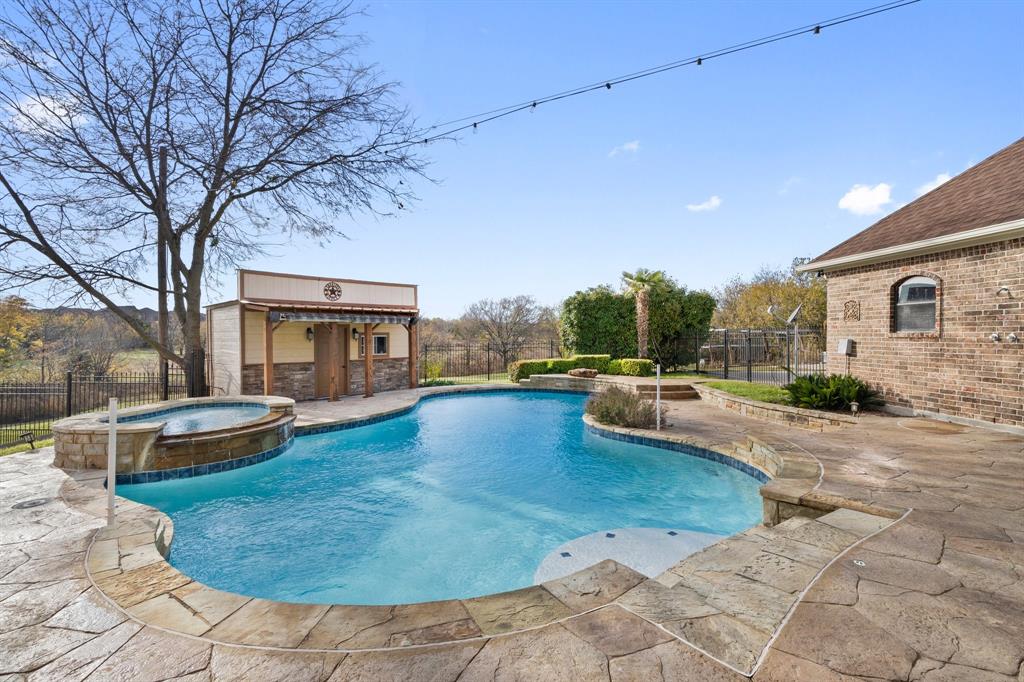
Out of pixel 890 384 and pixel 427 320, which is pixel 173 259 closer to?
pixel 890 384

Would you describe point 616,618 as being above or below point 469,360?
below

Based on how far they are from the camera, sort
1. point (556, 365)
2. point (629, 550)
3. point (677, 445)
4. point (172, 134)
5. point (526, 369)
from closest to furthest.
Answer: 1. point (629, 550)
2. point (677, 445)
3. point (172, 134)
4. point (526, 369)
5. point (556, 365)

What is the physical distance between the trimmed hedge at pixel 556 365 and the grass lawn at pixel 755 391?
450 centimetres

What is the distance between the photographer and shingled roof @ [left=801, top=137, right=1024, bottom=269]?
6.64 meters

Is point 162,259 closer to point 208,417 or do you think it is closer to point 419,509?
point 208,417

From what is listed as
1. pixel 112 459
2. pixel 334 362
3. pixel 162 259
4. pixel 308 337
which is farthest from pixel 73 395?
pixel 112 459

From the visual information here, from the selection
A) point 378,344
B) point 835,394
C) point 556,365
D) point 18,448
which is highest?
point 378,344

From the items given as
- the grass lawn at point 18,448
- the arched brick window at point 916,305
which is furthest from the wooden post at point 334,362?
the arched brick window at point 916,305

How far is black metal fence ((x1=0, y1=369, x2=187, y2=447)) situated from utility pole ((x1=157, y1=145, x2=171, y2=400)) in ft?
1.21

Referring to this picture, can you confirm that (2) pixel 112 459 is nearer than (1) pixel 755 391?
Yes

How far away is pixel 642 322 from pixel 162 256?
632 inches

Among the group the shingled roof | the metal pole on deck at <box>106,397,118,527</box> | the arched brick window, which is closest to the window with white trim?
the metal pole on deck at <box>106,397,118,527</box>

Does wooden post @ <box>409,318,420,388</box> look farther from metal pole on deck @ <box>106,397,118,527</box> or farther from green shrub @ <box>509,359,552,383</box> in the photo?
metal pole on deck @ <box>106,397,118,527</box>

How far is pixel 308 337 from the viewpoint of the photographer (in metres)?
13.1
